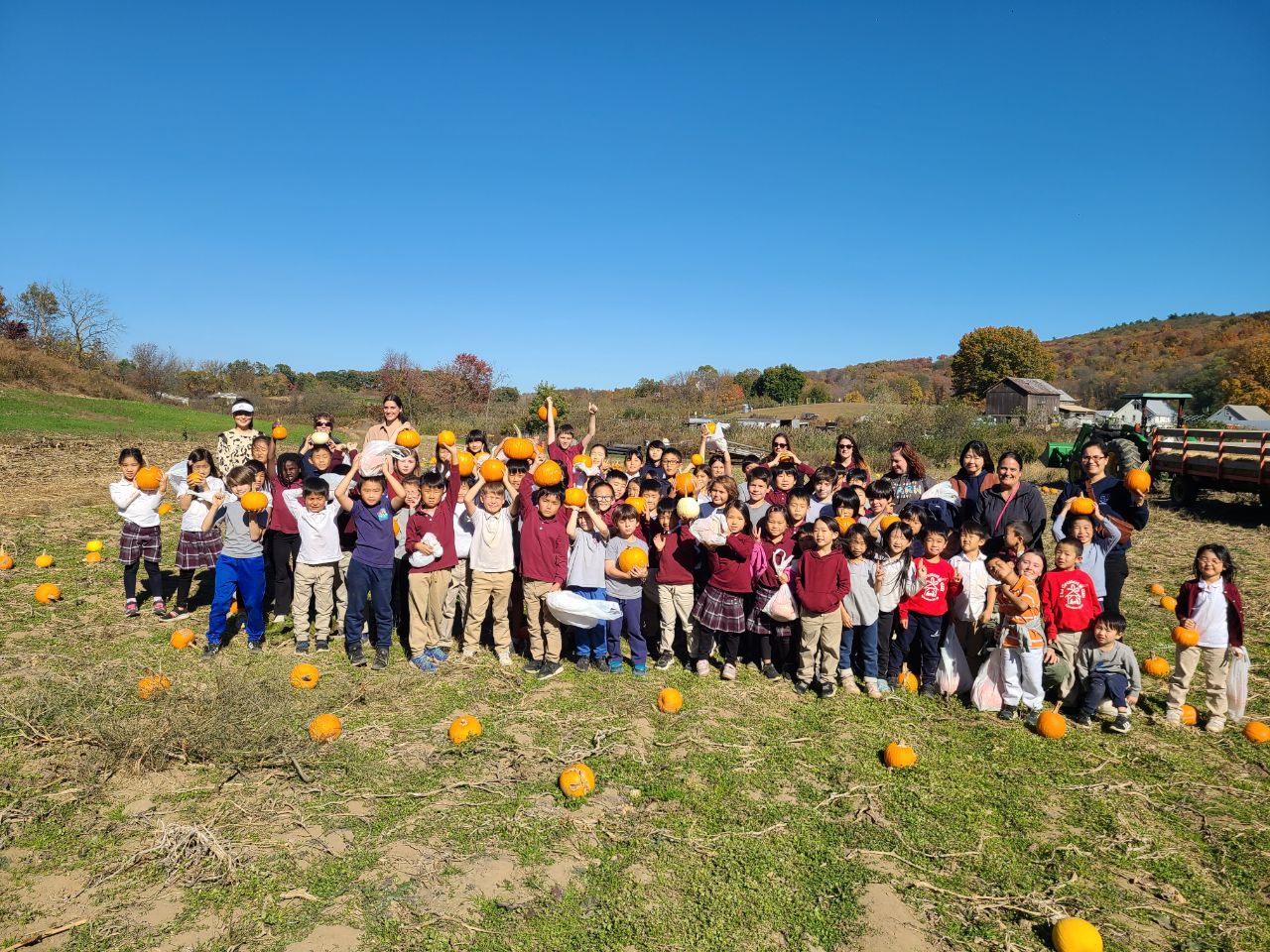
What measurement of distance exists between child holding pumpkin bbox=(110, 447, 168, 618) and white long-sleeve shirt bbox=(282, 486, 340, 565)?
6.10ft

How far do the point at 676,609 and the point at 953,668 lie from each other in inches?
98.3

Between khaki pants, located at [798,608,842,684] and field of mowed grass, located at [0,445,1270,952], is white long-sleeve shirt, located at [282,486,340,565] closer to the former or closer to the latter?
field of mowed grass, located at [0,445,1270,952]

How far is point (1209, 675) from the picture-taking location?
541 cm

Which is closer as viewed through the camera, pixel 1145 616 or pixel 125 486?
pixel 125 486

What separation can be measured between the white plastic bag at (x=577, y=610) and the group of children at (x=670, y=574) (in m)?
0.06

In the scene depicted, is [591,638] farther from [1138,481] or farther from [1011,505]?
[1138,481]

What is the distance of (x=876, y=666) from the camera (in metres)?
5.98

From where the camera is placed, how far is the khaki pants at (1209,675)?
5.33 metres

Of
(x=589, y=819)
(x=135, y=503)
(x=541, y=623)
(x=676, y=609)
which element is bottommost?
(x=589, y=819)

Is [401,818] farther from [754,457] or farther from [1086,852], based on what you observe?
[754,457]

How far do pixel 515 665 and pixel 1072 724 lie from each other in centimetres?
477

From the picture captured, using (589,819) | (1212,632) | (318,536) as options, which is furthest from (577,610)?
(1212,632)

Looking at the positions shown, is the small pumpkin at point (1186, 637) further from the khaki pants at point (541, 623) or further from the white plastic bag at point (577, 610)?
the khaki pants at point (541, 623)

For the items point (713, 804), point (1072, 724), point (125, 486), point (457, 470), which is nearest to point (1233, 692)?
point (1072, 724)
